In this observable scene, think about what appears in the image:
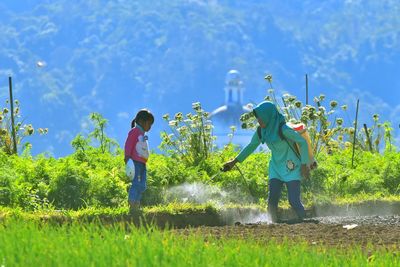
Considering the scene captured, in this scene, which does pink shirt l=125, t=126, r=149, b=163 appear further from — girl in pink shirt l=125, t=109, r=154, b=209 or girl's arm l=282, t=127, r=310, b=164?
girl's arm l=282, t=127, r=310, b=164

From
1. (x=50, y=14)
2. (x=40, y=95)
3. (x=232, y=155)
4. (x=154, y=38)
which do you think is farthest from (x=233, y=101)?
(x=50, y=14)

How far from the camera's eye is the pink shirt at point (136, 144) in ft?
35.2

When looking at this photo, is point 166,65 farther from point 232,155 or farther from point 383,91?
point 232,155

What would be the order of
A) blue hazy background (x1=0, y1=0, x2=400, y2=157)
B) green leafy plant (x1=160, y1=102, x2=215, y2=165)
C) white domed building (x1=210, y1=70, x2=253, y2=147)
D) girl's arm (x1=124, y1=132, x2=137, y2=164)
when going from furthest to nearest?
blue hazy background (x1=0, y1=0, x2=400, y2=157), white domed building (x1=210, y1=70, x2=253, y2=147), green leafy plant (x1=160, y1=102, x2=215, y2=165), girl's arm (x1=124, y1=132, x2=137, y2=164)

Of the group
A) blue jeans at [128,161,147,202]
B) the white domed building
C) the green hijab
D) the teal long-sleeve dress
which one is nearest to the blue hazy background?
the white domed building

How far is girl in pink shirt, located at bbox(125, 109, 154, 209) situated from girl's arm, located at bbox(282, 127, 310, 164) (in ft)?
5.04

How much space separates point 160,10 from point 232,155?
182 m

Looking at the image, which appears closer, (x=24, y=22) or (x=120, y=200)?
(x=120, y=200)

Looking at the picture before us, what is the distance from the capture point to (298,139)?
10.7 meters

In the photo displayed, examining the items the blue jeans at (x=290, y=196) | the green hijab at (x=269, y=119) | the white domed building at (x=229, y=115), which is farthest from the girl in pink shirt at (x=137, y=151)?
the white domed building at (x=229, y=115)

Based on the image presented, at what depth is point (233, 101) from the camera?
270ft

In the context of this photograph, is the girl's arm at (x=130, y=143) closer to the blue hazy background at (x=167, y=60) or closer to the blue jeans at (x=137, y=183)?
the blue jeans at (x=137, y=183)

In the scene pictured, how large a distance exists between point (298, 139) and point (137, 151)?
1.81 meters

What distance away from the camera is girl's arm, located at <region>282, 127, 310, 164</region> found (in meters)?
10.7
